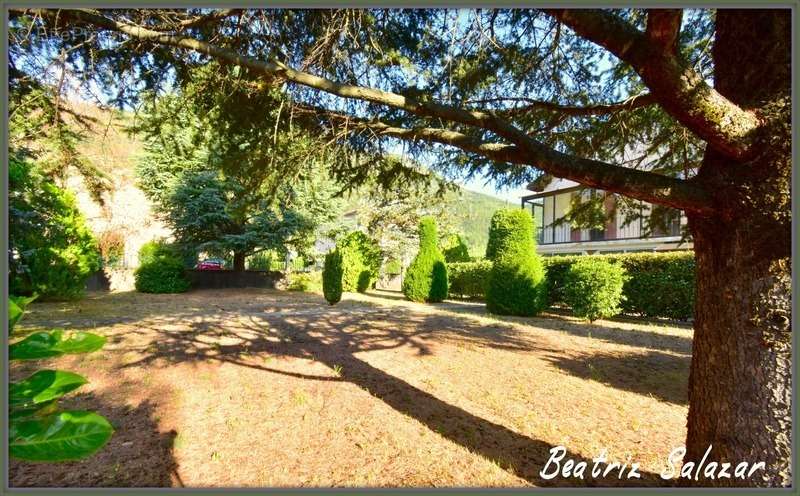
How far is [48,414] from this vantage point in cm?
82

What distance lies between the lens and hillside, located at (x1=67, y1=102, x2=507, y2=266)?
4016 millimetres

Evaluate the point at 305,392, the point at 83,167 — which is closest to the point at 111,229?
the point at 83,167

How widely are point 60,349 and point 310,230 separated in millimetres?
19186

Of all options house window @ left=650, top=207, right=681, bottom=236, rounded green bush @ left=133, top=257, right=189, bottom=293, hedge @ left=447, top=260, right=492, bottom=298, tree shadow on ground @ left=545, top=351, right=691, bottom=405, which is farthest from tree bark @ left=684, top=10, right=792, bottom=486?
rounded green bush @ left=133, top=257, right=189, bottom=293

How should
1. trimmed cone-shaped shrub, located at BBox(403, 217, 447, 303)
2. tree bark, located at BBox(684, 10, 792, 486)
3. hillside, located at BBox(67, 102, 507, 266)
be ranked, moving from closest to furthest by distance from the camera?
tree bark, located at BBox(684, 10, 792, 486)
hillside, located at BBox(67, 102, 507, 266)
trimmed cone-shaped shrub, located at BBox(403, 217, 447, 303)

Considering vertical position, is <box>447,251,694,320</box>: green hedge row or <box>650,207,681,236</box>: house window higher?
<box>650,207,681,236</box>: house window

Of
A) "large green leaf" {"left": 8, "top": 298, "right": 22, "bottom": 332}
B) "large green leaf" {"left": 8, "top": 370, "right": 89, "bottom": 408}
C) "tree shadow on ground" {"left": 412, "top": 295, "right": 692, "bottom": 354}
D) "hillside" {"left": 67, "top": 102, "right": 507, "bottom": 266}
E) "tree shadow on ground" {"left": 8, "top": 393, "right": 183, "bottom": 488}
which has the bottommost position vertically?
"tree shadow on ground" {"left": 412, "top": 295, "right": 692, "bottom": 354}

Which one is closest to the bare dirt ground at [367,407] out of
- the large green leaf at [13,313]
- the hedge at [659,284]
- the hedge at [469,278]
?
the large green leaf at [13,313]

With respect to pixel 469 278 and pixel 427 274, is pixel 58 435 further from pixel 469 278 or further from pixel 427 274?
pixel 469 278

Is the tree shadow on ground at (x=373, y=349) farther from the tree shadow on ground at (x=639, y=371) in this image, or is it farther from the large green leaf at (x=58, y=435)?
the large green leaf at (x=58, y=435)

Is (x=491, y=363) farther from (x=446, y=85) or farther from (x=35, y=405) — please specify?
(x=35, y=405)

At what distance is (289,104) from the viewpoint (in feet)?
10.3

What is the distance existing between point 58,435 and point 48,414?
0.37 ft
